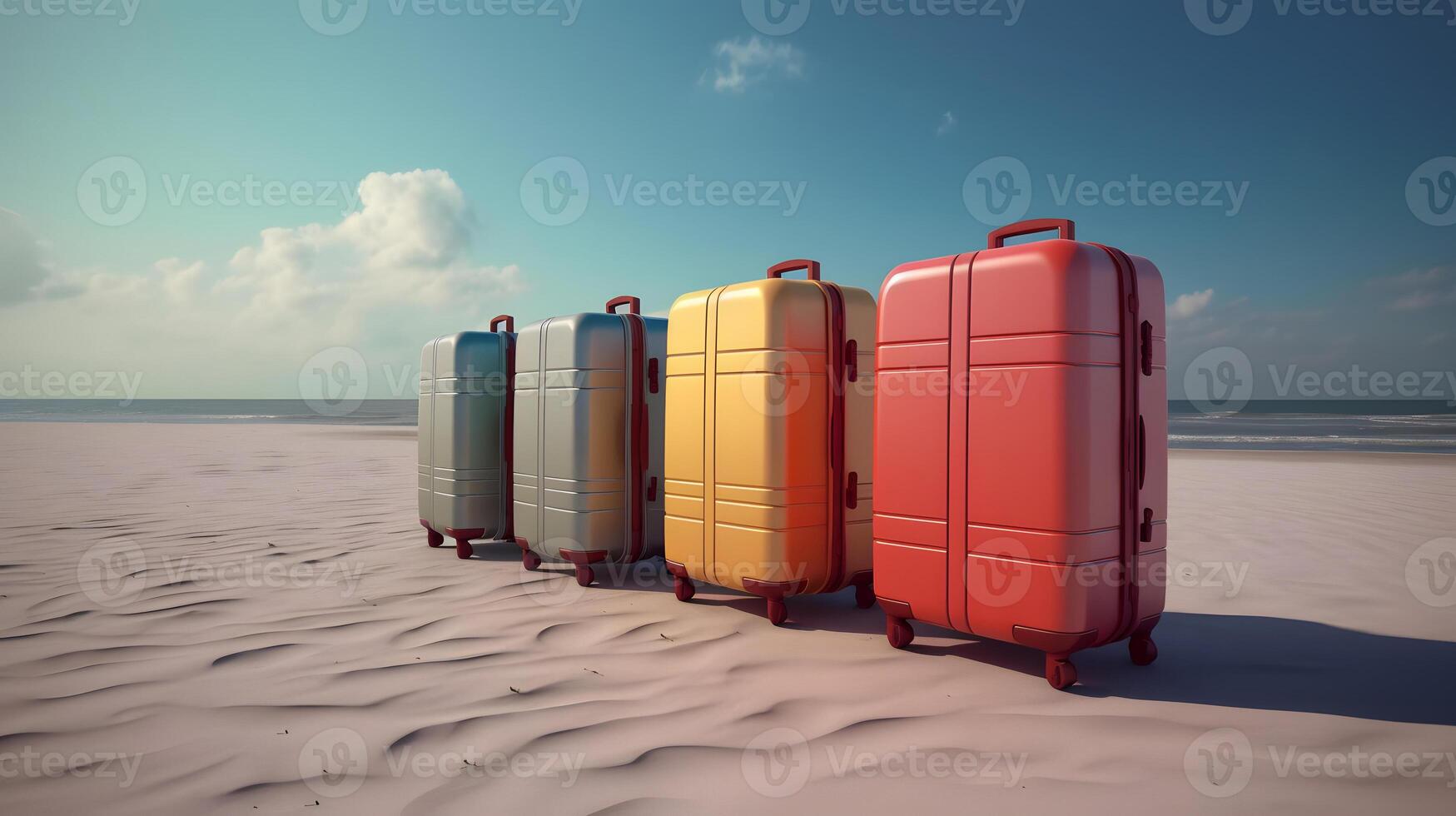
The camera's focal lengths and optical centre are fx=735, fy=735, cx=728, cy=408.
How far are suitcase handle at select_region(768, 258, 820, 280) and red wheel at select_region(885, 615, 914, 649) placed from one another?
2.12 m

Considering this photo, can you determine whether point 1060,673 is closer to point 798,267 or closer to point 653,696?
point 653,696

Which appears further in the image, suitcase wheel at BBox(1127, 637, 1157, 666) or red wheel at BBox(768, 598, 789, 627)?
red wheel at BBox(768, 598, 789, 627)

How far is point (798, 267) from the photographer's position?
15.6 feet

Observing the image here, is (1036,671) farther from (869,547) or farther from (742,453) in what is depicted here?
(742,453)

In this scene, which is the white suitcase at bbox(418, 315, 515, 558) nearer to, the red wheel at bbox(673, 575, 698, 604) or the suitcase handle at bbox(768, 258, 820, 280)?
the red wheel at bbox(673, 575, 698, 604)

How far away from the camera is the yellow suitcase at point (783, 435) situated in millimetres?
4383

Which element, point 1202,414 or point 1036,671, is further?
point 1202,414

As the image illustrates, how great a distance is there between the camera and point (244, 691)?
3379 millimetres

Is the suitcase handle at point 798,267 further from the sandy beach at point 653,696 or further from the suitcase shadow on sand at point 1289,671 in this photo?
the suitcase shadow on sand at point 1289,671

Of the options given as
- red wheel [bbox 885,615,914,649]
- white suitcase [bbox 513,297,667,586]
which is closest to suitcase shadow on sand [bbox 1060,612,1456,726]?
red wheel [bbox 885,615,914,649]

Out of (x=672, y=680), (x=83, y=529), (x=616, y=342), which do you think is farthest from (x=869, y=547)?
(x=83, y=529)

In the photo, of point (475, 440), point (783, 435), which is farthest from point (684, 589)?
point (475, 440)

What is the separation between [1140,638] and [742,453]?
2318mm

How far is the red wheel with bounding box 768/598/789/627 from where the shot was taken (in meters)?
4.43
